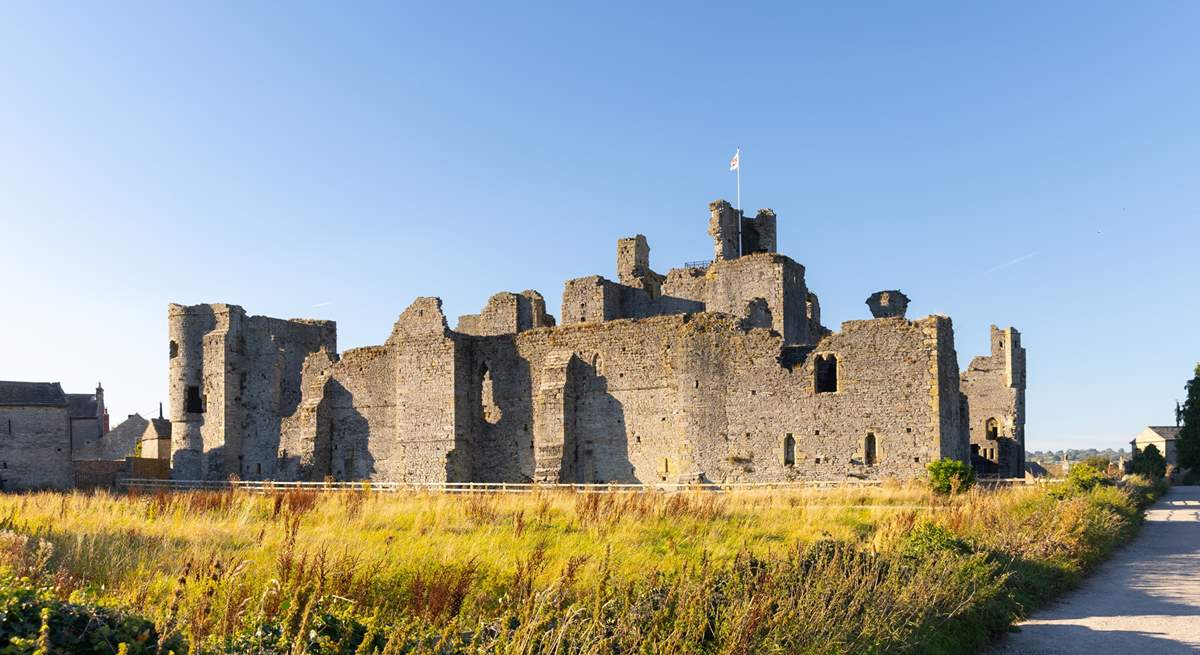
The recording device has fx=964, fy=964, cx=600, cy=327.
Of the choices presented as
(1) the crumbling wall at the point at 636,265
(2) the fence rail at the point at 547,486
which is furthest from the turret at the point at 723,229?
(2) the fence rail at the point at 547,486

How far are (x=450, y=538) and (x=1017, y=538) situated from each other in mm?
8159

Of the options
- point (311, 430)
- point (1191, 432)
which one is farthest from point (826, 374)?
point (1191, 432)

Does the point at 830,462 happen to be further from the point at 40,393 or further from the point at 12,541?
the point at 40,393

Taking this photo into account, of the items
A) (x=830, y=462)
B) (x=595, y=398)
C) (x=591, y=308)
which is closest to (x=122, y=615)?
(x=830, y=462)

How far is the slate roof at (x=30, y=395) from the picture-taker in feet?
114

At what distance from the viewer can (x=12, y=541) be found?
28.3 ft

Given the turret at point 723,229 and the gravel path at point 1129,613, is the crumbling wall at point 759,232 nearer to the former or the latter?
the turret at point 723,229

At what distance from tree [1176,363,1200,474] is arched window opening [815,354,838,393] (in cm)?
3195

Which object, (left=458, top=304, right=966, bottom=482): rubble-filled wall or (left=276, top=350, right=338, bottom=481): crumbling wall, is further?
(left=276, top=350, right=338, bottom=481): crumbling wall

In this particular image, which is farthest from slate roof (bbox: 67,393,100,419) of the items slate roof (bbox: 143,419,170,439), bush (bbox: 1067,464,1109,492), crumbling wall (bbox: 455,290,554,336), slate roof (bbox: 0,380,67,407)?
bush (bbox: 1067,464,1109,492)

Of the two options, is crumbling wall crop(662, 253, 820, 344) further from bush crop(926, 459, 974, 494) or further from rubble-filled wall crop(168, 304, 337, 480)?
rubble-filled wall crop(168, 304, 337, 480)

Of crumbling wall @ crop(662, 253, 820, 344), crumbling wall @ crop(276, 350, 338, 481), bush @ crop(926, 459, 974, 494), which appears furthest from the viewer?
crumbling wall @ crop(276, 350, 338, 481)

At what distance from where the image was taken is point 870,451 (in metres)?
25.2

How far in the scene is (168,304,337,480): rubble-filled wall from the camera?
121ft
